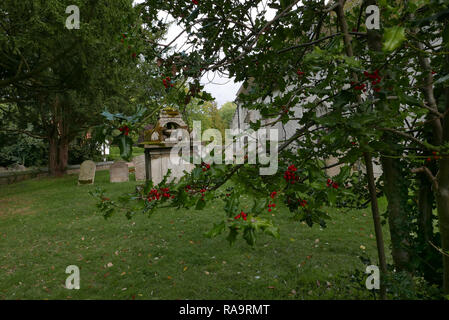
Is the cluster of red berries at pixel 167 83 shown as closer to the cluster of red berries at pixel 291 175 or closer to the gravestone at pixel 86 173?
the cluster of red berries at pixel 291 175

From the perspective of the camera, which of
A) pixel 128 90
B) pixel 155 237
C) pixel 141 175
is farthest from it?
pixel 128 90

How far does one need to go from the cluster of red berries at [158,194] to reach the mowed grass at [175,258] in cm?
86

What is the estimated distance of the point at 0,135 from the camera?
12.7 m

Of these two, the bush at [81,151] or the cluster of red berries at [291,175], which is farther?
the bush at [81,151]

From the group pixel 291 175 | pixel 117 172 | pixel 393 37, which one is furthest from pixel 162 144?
pixel 393 37

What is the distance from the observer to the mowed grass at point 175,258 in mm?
3422

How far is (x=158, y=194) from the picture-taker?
1672mm

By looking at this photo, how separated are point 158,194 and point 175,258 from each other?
10.2 feet

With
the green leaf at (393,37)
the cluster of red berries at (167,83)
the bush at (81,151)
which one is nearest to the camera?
the green leaf at (393,37)

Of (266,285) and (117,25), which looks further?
(117,25)

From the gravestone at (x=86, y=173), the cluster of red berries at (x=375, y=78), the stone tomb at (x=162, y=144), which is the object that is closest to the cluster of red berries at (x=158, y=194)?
the cluster of red berries at (x=375, y=78)
